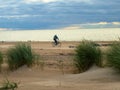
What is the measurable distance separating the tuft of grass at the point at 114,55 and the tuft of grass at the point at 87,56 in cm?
128

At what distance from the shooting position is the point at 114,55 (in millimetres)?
16578

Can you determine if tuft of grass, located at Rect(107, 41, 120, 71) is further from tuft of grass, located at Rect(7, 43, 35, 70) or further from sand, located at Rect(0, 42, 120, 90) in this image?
tuft of grass, located at Rect(7, 43, 35, 70)

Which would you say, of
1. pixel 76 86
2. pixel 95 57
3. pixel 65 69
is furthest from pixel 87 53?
pixel 76 86

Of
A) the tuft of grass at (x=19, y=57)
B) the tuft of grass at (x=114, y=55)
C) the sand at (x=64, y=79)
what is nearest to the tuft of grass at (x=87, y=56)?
the sand at (x=64, y=79)

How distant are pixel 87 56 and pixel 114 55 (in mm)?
2299

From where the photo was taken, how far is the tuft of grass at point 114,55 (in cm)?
1625

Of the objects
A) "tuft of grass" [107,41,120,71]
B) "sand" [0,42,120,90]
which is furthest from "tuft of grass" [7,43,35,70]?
"tuft of grass" [107,41,120,71]

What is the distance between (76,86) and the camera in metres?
14.1

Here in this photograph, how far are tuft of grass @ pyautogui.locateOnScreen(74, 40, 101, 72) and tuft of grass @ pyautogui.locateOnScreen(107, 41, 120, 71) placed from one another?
4.19ft

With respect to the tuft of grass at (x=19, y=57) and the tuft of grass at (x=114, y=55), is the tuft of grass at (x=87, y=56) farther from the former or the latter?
the tuft of grass at (x=19, y=57)

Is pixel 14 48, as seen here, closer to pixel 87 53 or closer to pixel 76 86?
pixel 87 53

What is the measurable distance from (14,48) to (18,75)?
1792mm

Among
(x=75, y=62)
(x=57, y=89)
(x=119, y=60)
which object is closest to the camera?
(x=57, y=89)

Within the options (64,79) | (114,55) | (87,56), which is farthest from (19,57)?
(114,55)
